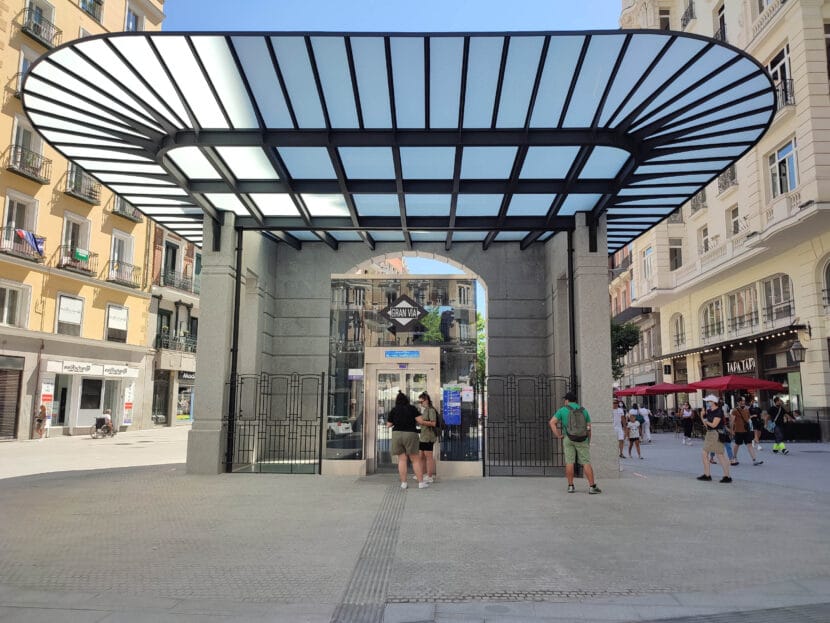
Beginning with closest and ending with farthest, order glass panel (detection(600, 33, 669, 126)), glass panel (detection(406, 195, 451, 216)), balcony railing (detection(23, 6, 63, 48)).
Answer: glass panel (detection(600, 33, 669, 126))
glass panel (detection(406, 195, 451, 216))
balcony railing (detection(23, 6, 63, 48))

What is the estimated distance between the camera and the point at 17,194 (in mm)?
25453

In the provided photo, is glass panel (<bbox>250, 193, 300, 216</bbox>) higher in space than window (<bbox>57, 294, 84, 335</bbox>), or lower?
higher

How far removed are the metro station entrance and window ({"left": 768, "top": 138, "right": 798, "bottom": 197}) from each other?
17.8 meters

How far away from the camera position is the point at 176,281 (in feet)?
122

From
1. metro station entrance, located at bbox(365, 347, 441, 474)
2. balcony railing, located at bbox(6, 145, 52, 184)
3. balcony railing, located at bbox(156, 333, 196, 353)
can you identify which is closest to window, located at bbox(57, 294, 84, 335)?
balcony railing, located at bbox(6, 145, 52, 184)

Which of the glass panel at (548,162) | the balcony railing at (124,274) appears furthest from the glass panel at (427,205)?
Result: the balcony railing at (124,274)

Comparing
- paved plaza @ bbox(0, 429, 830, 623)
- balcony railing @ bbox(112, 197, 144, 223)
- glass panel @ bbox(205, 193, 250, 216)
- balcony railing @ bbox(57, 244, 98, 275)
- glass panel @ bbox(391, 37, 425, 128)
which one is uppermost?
balcony railing @ bbox(112, 197, 144, 223)

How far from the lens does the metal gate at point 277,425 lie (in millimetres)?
13969

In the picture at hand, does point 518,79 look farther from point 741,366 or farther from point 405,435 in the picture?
point 741,366

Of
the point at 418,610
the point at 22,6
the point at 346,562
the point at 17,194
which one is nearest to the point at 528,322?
the point at 346,562

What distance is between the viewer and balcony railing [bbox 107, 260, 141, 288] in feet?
101

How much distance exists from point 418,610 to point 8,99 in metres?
28.2

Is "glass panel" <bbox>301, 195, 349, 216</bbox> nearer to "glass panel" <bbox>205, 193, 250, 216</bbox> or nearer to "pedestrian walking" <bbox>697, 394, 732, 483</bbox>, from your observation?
"glass panel" <bbox>205, 193, 250, 216</bbox>

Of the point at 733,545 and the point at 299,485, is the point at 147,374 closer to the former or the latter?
the point at 299,485
